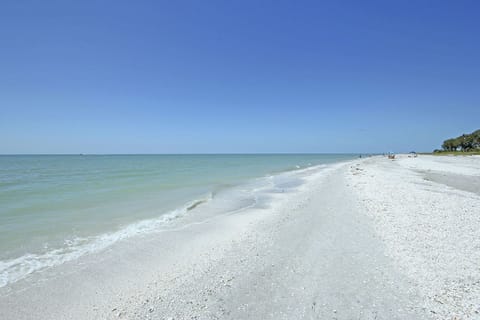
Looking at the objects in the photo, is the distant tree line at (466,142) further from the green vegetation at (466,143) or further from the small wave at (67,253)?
the small wave at (67,253)

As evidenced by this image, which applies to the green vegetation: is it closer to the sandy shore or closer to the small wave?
the sandy shore

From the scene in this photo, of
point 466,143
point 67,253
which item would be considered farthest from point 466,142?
point 67,253

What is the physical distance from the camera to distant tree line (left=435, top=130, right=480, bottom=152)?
80.9 metres

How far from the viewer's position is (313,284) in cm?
438

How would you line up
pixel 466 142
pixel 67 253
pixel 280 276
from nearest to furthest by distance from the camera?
1. pixel 280 276
2. pixel 67 253
3. pixel 466 142

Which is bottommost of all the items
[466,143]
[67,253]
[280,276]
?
[67,253]

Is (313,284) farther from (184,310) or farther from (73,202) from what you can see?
(73,202)

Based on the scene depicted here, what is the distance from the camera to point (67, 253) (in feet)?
21.2

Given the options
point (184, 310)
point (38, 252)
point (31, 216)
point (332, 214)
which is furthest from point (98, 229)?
point (332, 214)

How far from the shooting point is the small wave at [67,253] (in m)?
5.48

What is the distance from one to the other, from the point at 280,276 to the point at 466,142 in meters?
125

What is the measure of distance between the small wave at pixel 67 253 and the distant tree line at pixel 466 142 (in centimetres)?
12047

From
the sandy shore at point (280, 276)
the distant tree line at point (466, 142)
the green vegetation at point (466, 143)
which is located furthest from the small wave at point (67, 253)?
the distant tree line at point (466, 142)

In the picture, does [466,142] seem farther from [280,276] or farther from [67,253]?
[67,253]
